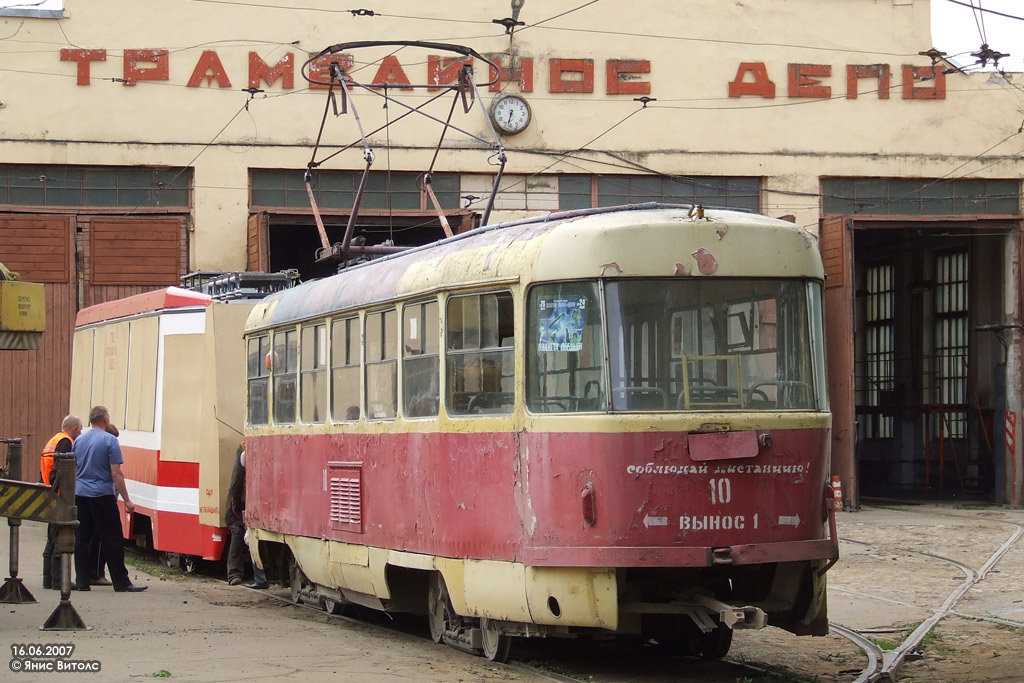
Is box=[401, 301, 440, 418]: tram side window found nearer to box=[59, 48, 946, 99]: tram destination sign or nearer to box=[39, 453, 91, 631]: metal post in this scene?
box=[39, 453, 91, 631]: metal post

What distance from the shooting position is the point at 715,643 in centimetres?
993

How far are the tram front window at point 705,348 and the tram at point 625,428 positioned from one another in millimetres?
12

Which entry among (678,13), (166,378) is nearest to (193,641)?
(166,378)

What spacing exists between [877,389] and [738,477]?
26.7 meters

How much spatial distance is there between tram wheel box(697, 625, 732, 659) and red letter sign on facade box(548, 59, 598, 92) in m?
16.7

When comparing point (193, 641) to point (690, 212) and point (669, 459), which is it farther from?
point (690, 212)

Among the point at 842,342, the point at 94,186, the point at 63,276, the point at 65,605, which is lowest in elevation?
the point at 65,605

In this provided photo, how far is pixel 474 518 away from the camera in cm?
952

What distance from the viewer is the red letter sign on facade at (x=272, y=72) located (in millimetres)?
24766

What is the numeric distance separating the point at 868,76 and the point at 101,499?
55.8 ft

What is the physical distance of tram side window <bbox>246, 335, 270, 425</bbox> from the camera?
45.1 feet

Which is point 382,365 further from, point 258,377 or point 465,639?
point 258,377

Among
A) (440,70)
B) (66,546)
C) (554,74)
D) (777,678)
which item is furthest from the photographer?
(554,74)

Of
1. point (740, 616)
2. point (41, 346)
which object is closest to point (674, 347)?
point (740, 616)
